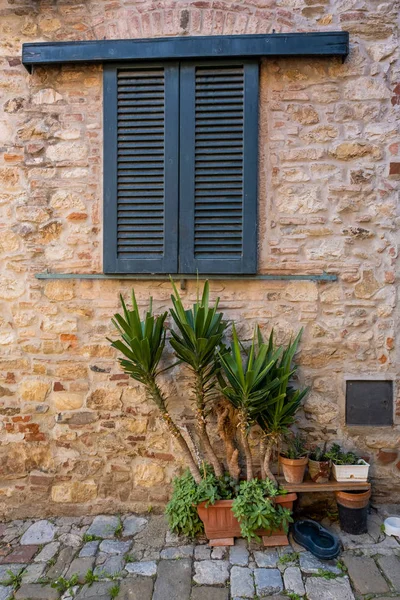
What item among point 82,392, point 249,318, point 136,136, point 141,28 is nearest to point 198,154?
point 136,136

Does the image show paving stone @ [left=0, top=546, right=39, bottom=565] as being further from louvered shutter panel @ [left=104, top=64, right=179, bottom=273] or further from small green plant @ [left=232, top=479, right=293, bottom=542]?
louvered shutter panel @ [left=104, top=64, right=179, bottom=273]

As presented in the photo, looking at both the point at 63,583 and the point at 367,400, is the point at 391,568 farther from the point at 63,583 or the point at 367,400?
the point at 63,583

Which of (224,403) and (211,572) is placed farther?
(224,403)

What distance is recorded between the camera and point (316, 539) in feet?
9.02

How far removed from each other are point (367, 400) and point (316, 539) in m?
1.01

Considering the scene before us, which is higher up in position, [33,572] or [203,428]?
[203,428]

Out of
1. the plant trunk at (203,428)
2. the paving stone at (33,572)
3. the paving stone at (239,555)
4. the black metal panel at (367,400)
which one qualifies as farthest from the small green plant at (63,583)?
the black metal panel at (367,400)

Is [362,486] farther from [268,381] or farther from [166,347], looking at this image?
[166,347]

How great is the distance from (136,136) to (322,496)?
2.98 m

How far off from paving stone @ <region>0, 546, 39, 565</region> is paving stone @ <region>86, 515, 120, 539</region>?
367 millimetres

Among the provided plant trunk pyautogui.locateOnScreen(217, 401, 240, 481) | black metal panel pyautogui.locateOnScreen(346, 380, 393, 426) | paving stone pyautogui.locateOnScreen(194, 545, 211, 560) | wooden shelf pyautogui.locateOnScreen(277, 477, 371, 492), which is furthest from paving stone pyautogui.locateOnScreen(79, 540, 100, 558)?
black metal panel pyautogui.locateOnScreen(346, 380, 393, 426)

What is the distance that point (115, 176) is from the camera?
308cm

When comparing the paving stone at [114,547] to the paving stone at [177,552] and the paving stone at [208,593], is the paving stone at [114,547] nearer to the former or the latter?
the paving stone at [177,552]

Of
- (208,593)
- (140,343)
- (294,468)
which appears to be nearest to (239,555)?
(208,593)
